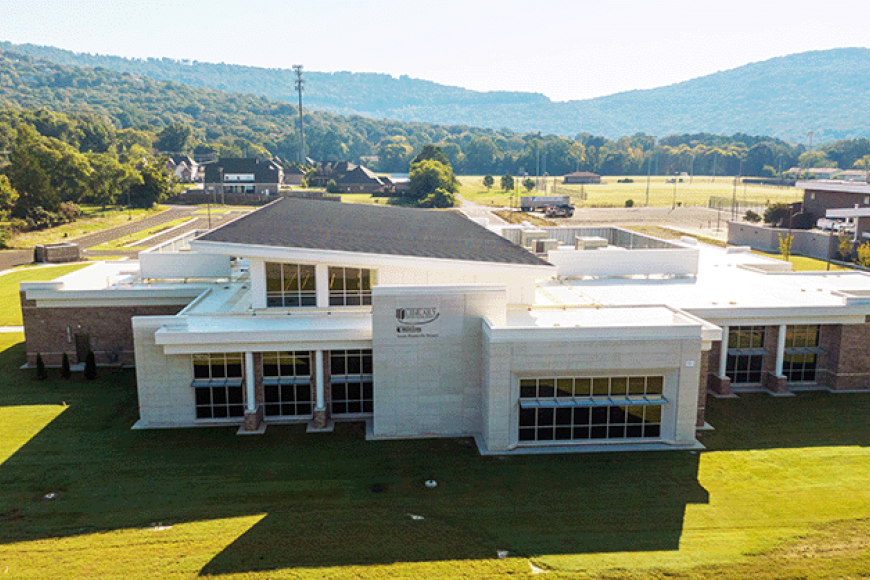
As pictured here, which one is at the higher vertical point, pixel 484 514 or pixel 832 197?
pixel 832 197

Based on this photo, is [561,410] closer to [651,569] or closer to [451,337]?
[451,337]

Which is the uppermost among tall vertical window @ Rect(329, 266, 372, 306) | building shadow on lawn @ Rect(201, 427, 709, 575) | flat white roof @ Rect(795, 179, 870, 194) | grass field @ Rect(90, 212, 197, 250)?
flat white roof @ Rect(795, 179, 870, 194)

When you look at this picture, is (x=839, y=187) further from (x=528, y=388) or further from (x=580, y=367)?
(x=528, y=388)

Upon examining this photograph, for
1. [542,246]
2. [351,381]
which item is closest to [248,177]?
[542,246]

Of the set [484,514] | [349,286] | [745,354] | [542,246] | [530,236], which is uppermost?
[530,236]

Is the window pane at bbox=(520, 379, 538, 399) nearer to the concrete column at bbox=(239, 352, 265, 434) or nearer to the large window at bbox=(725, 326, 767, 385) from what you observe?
the concrete column at bbox=(239, 352, 265, 434)

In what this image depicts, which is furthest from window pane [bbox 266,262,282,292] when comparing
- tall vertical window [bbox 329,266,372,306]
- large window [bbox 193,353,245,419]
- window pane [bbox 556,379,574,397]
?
window pane [bbox 556,379,574,397]

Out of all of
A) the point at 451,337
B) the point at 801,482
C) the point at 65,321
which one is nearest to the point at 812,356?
the point at 801,482
